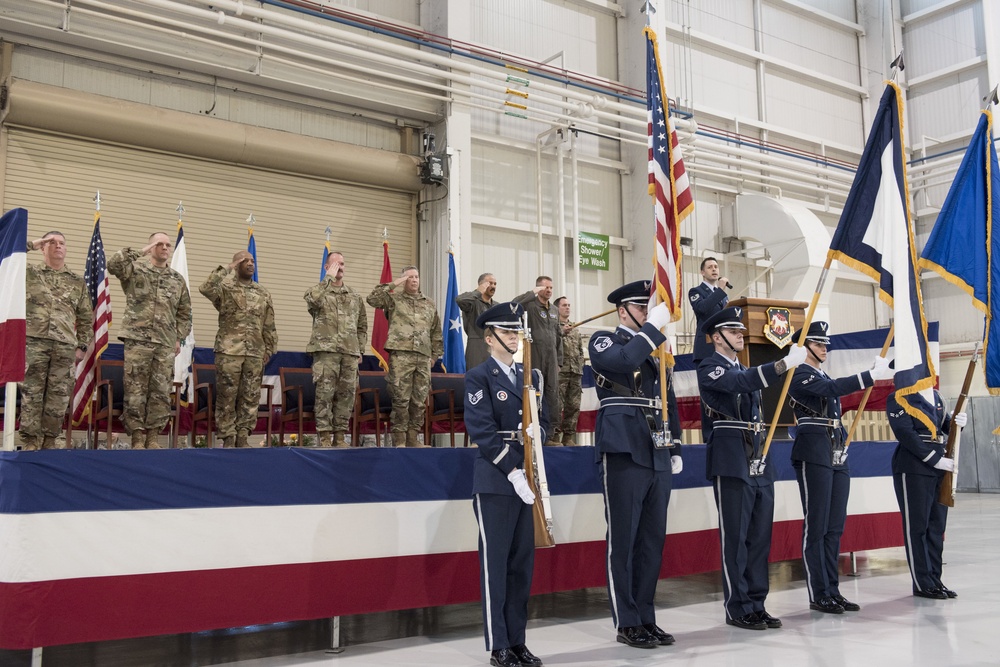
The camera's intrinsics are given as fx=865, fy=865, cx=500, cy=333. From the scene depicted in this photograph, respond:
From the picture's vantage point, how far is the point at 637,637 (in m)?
4.38

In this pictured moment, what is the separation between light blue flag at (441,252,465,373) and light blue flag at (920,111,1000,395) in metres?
4.82

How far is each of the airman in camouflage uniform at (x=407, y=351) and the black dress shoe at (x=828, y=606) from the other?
2.91 m

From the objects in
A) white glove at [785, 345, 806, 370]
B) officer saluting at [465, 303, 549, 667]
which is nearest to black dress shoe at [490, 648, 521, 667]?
officer saluting at [465, 303, 549, 667]

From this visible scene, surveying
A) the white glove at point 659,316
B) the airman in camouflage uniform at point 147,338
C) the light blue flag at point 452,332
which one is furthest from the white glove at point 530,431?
the light blue flag at point 452,332

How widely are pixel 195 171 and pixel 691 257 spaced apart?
7611 mm

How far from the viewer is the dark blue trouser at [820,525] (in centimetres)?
528

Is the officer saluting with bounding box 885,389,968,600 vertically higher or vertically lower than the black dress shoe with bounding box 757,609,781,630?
higher

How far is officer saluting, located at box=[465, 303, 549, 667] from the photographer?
3.98 meters

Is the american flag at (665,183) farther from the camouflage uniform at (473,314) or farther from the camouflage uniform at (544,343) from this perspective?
the camouflage uniform at (473,314)

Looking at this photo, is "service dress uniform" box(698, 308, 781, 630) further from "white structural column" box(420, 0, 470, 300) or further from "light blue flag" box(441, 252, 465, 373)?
"white structural column" box(420, 0, 470, 300)

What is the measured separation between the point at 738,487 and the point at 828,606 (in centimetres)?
116

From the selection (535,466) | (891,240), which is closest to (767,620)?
(535,466)

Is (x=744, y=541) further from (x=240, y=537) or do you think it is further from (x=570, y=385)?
(x=570, y=385)

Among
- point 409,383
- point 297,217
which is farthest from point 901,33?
point 409,383
